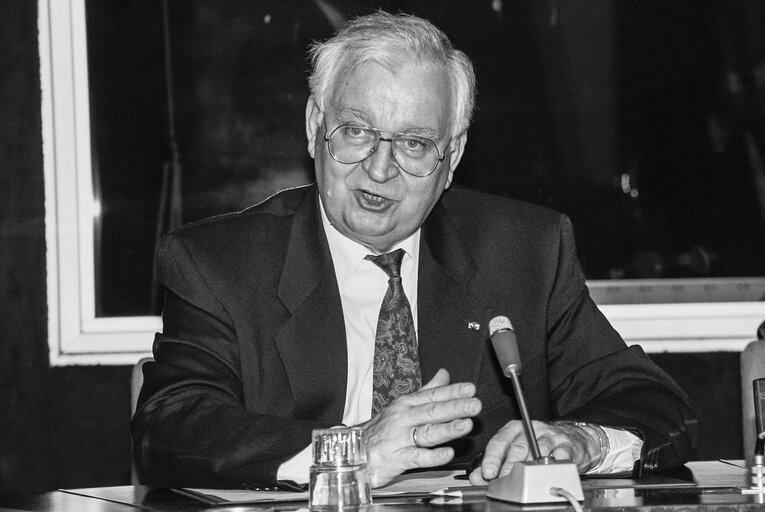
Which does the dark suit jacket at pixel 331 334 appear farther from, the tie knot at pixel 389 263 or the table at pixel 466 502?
the table at pixel 466 502

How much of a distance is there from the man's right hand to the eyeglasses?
689 mm

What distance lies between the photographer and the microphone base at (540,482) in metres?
1.46

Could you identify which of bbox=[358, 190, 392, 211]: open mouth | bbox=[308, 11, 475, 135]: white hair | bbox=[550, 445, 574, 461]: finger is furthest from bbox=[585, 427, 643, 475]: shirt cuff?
bbox=[308, 11, 475, 135]: white hair

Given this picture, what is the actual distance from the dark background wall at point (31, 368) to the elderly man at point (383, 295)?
1211 millimetres

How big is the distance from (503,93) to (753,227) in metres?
0.93

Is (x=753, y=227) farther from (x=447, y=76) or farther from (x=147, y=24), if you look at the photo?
(x=147, y=24)

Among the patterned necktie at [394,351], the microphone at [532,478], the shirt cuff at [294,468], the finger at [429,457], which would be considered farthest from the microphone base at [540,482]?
the patterned necktie at [394,351]

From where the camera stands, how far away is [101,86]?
3287 millimetres

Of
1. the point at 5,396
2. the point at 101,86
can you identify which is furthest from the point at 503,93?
the point at 5,396

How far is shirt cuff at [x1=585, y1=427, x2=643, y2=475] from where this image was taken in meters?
1.89

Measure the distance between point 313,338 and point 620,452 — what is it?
2.21ft

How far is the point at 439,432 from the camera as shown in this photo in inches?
65.3

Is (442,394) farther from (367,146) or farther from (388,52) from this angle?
(388,52)

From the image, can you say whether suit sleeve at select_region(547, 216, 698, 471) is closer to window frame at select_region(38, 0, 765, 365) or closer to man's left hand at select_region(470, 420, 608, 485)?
man's left hand at select_region(470, 420, 608, 485)
